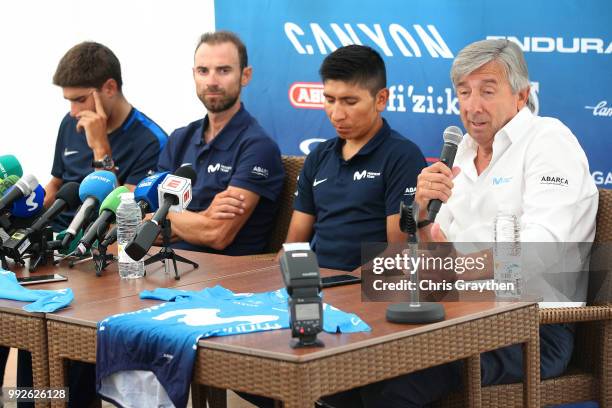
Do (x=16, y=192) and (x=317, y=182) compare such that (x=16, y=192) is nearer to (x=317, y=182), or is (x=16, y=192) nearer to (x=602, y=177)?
(x=317, y=182)

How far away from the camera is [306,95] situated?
5.12m

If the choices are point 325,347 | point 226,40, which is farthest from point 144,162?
point 325,347

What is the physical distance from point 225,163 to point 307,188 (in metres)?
0.50

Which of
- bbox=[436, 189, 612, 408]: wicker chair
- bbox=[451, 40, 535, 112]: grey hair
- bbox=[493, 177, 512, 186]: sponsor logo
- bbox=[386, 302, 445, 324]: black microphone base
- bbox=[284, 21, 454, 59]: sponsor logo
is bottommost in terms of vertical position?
A: bbox=[436, 189, 612, 408]: wicker chair

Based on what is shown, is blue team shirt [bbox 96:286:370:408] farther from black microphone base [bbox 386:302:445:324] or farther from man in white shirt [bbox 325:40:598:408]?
man in white shirt [bbox 325:40:598:408]

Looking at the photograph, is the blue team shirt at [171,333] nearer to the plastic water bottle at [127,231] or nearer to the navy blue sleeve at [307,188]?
the plastic water bottle at [127,231]

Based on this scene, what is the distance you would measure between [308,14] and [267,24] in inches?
10.8

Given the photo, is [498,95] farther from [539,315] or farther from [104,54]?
[104,54]

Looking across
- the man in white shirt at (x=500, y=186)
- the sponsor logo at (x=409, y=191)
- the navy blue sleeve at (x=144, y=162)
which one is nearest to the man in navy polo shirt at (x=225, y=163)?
the navy blue sleeve at (x=144, y=162)

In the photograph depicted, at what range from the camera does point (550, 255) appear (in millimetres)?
3371

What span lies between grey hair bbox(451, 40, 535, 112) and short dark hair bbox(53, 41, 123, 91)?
2102mm

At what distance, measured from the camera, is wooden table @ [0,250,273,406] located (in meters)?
3.05

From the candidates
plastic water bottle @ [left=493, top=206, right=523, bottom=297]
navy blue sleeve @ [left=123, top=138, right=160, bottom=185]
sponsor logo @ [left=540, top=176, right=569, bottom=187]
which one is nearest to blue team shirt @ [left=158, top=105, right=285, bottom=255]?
navy blue sleeve @ [left=123, top=138, right=160, bottom=185]

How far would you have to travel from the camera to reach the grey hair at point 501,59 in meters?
3.63
